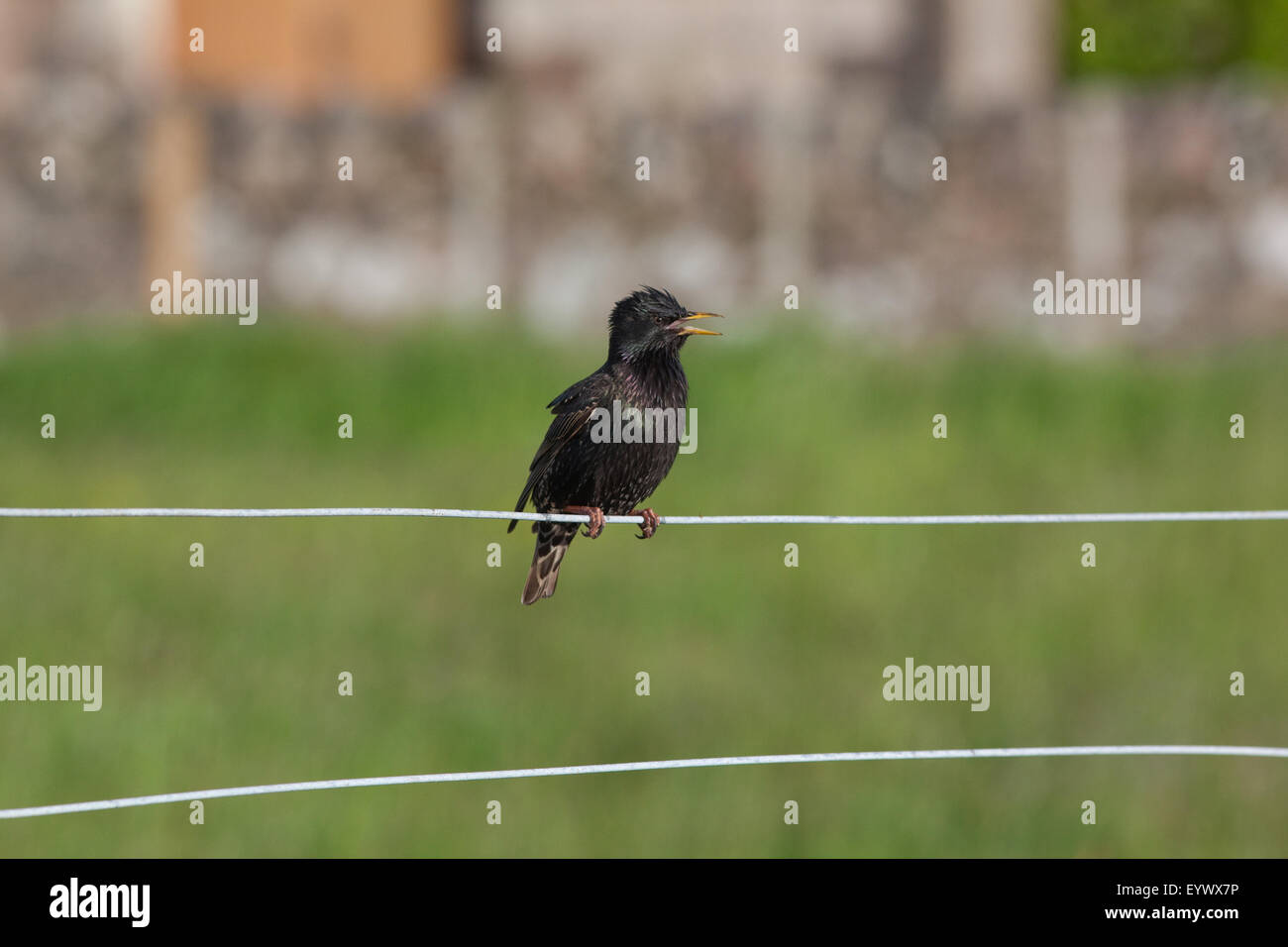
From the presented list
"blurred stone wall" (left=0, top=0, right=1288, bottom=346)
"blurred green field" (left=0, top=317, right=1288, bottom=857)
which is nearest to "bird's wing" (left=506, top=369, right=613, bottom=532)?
"blurred green field" (left=0, top=317, right=1288, bottom=857)

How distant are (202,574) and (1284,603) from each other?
7.64m

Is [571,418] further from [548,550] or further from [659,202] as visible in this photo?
[659,202]

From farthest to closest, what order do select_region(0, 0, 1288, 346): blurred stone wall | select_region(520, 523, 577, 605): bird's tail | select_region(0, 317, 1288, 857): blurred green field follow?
select_region(0, 0, 1288, 346): blurred stone wall → select_region(0, 317, 1288, 857): blurred green field → select_region(520, 523, 577, 605): bird's tail

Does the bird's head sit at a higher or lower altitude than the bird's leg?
higher

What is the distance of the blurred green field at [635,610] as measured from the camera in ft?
34.9

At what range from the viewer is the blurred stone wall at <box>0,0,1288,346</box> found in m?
20.6

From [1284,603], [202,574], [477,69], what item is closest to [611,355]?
[202,574]

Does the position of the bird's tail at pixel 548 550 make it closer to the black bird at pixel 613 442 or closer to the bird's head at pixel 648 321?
the black bird at pixel 613 442

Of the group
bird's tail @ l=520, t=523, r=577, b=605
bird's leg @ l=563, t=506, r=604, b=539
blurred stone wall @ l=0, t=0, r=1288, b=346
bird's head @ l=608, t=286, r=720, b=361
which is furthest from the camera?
blurred stone wall @ l=0, t=0, r=1288, b=346

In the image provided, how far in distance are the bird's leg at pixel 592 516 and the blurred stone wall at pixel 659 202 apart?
1688 cm

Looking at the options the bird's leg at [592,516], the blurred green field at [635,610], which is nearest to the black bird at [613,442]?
the bird's leg at [592,516]

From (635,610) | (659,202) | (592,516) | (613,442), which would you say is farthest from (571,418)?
(659,202)

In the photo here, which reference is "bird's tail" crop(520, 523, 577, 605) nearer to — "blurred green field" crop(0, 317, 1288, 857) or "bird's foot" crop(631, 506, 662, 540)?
"bird's foot" crop(631, 506, 662, 540)

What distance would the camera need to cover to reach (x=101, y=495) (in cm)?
1361
